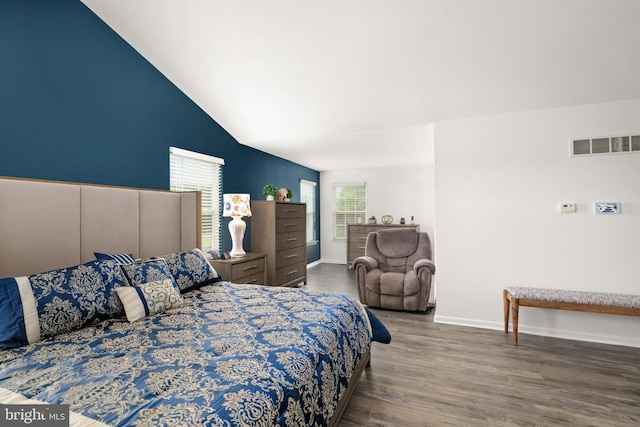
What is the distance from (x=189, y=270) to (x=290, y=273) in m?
2.56

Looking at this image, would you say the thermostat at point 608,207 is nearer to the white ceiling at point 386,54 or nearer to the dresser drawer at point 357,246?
the white ceiling at point 386,54

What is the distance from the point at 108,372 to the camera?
126 centimetres

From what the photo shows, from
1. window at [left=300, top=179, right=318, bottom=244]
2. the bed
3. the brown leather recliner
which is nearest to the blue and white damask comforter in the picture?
the bed

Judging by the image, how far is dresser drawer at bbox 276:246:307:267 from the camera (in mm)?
4771

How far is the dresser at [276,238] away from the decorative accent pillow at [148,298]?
2472 mm

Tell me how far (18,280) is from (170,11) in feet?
7.49

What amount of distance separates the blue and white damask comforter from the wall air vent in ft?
9.77

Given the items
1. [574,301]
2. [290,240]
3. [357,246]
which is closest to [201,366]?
[574,301]

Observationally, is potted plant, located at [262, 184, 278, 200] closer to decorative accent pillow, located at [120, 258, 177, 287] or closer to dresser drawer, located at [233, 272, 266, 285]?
dresser drawer, located at [233, 272, 266, 285]

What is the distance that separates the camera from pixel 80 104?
2.52 meters

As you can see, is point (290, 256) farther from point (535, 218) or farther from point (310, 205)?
point (535, 218)

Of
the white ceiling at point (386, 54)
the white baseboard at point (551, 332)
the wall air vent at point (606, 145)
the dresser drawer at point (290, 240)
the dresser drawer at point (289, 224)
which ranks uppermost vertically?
the white ceiling at point (386, 54)

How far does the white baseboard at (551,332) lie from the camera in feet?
9.80

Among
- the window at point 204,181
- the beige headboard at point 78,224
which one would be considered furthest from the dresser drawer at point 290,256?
the beige headboard at point 78,224
